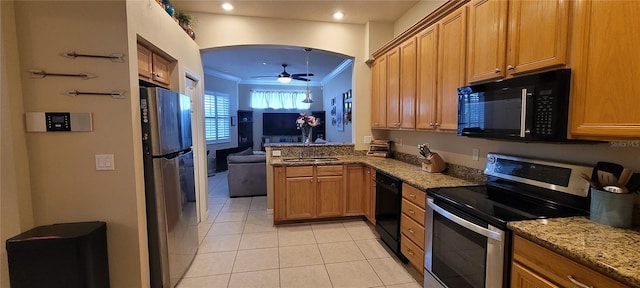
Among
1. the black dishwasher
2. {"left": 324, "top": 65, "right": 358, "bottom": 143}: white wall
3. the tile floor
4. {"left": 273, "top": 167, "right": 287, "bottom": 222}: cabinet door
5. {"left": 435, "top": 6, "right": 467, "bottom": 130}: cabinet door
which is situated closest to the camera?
{"left": 435, "top": 6, "right": 467, "bottom": 130}: cabinet door

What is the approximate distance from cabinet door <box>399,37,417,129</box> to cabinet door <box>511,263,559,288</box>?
1.78m

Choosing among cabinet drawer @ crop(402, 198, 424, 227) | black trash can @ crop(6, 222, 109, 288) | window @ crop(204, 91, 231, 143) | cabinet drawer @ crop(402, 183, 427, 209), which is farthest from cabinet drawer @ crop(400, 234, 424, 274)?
window @ crop(204, 91, 231, 143)

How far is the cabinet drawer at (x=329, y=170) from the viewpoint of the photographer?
142 inches

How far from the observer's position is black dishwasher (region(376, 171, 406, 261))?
2.72 meters

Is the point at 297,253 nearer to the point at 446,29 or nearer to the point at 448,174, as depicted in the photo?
the point at 448,174

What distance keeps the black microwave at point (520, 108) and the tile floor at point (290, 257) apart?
145 centimetres

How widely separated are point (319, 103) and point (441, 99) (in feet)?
23.4

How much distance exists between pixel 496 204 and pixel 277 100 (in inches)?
318

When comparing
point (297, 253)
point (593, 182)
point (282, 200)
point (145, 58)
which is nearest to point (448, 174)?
point (593, 182)

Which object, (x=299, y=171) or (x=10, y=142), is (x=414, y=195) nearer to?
(x=299, y=171)

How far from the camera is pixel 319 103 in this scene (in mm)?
9508

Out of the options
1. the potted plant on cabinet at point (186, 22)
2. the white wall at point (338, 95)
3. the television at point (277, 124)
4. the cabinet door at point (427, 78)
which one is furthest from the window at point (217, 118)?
the cabinet door at point (427, 78)

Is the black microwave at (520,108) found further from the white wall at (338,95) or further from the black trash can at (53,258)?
the white wall at (338,95)

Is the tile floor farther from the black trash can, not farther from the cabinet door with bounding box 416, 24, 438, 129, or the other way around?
the cabinet door with bounding box 416, 24, 438, 129
